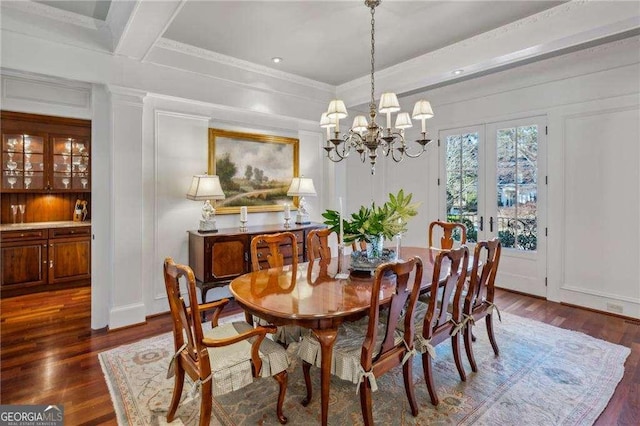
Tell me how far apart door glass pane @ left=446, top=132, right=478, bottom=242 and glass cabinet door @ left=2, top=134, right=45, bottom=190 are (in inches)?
234

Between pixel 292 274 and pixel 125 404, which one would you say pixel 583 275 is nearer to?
pixel 292 274

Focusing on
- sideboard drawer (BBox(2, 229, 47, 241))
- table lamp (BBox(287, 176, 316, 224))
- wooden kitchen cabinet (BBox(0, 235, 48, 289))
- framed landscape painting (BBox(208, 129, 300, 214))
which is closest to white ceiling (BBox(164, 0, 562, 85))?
framed landscape painting (BBox(208, 129, 300, 214))

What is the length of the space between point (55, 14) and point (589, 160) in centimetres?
560

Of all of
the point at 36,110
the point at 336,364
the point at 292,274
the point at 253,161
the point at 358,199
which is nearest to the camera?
the point at 336,364

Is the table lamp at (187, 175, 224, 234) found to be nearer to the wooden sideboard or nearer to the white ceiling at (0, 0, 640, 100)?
the wooden sideboard

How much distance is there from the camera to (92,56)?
10.2 feet

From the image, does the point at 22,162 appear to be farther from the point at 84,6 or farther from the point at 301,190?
the point at 301,190

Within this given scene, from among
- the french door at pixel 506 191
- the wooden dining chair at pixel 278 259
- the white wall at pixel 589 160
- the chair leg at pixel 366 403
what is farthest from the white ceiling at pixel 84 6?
the french door at pixel 506 191

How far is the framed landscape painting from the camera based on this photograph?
13.7ft

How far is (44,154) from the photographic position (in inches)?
186

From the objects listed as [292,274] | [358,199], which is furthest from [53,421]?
[358,199]

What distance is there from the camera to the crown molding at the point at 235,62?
3498 mm

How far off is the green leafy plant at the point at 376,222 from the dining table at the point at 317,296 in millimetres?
295

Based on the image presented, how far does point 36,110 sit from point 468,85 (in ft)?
17.5
